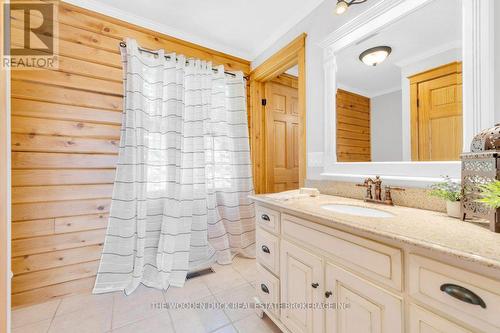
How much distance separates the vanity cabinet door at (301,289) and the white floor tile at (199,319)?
510mm

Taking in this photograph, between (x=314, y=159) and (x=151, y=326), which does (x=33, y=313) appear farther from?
(x=314, y=159)

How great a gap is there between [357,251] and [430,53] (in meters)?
1.14

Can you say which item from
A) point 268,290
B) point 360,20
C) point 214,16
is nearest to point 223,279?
point 268,290

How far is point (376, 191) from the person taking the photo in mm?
1285

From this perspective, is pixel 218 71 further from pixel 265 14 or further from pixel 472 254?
pixel 472 254

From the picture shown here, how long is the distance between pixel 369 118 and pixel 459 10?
645 millimetres

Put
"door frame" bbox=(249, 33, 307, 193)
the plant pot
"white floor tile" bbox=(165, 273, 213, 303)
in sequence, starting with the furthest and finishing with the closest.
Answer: "door frame" bbox=(249, 33, 307, 193), "white floor tile" bbox=(165, 273, 213, 303), the plant pot

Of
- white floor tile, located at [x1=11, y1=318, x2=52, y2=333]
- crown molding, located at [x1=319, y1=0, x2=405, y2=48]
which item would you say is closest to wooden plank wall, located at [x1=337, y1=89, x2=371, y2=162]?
crown molding, located at [x1=319, y1=0, x2=405, y2=48]

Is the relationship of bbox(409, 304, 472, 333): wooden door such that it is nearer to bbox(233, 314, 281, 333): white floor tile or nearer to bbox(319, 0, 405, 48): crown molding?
bbox(233, 314, 281, 333): white floor tile

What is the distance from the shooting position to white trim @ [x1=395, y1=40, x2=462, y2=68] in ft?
3.46

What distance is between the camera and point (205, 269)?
2.22 meters

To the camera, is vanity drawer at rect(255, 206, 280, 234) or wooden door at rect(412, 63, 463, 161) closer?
wooden door at rect(412, 63, 463, 161)

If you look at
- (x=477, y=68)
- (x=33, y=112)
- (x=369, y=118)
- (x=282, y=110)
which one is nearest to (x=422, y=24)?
(x=477, y=68)

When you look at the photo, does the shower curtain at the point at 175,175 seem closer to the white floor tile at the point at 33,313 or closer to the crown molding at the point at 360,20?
the white floor tile at the point at 33,313
